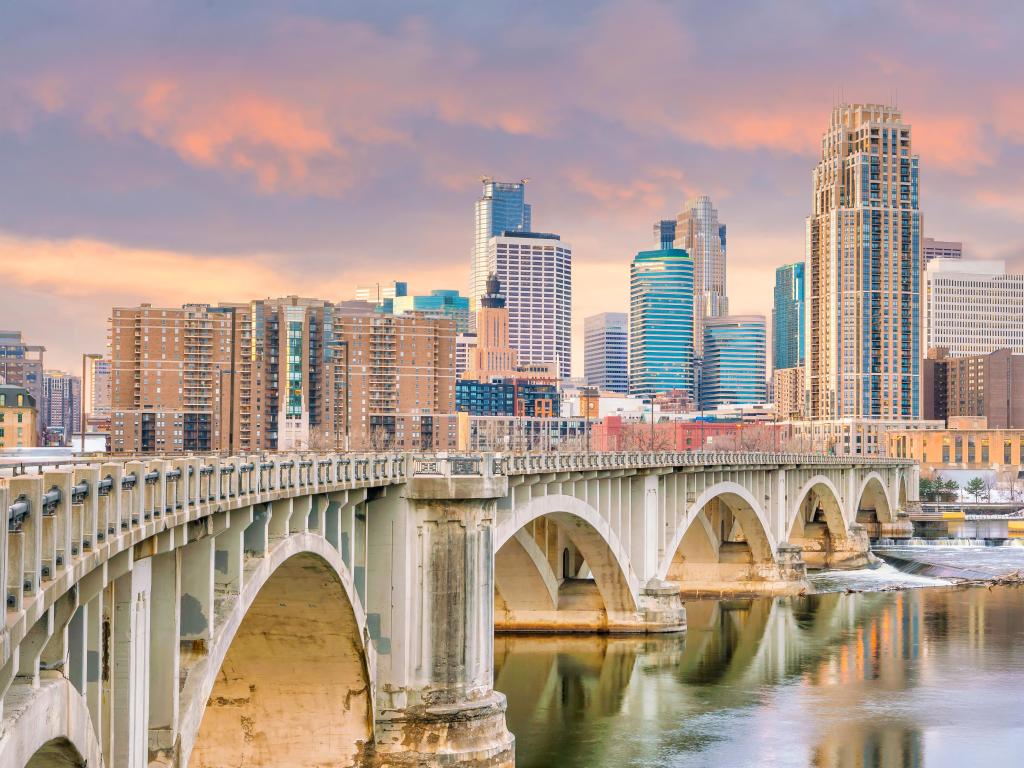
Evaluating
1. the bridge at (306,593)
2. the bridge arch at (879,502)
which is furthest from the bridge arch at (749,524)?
the bridge arch at (879,502)

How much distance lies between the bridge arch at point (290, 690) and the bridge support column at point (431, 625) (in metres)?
0.95

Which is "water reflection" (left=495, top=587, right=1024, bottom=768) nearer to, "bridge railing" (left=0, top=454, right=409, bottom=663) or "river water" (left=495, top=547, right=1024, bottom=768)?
"river water" (left=495, top=547, right=1024, bottom=768)

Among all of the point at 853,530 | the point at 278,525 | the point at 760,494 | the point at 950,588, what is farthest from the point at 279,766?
the point at 853,530

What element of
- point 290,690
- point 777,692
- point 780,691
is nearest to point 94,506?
point 290,690

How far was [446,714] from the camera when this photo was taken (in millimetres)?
41625

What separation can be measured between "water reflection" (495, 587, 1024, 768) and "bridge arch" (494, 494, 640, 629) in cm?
192

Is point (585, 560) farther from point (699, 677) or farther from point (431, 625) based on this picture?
point (431, 625)

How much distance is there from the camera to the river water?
5050cm

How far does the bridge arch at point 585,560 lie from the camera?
66.3m

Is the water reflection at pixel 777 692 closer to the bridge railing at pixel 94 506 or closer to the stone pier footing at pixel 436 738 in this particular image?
the stone pier footing at pixel 436 738

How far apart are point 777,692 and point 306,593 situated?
31.6m

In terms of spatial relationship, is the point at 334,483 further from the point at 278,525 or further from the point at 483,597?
the point at 483,597

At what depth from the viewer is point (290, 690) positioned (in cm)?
4062

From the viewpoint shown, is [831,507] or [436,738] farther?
[831,507]
